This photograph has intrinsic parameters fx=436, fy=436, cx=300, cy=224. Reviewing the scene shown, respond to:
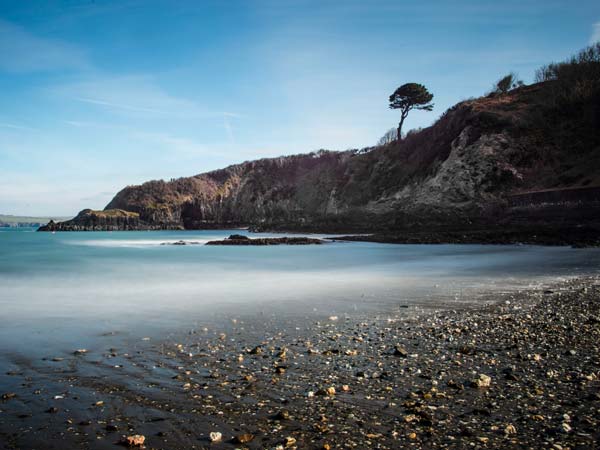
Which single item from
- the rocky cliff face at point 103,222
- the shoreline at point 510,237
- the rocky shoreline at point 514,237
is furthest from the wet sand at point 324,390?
the rocky cliff face at point 103,222


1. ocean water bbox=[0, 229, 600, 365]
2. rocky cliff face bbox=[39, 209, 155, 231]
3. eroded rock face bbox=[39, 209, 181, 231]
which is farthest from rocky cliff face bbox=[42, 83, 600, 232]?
rocky cliff face bbox=[39, 209, 155, 231]

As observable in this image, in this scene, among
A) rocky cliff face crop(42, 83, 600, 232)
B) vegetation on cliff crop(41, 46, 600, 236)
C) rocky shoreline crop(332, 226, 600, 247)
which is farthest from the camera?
rocky cliff face crop(42, 83, 600, 232)

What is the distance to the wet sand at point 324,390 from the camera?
4.61 meters

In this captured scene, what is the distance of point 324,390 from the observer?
573 cm

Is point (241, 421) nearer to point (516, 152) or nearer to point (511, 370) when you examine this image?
point (511, 370)

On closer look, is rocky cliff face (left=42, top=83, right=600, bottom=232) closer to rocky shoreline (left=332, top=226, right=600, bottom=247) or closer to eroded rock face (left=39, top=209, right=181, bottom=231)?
rocky shoreline (left=332, top=226, right=600, bottom=247)

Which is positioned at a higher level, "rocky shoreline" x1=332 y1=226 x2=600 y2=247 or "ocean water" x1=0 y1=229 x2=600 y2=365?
"rocky shoreline" x1=332 y1=226 x2=600 y2=247

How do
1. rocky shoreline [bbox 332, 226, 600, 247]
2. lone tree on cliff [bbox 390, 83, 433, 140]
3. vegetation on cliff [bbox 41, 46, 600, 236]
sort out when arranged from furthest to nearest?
1. lone tree on cliff [bbox 390, 83, 433, 140]
2. vegetation on cliff [bbox 41, 46, 600, 236]
3. rocky shoreline [bbox 332, 226, 600, 247]

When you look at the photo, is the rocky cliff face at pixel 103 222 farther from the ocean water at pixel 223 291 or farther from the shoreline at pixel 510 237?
the ocean water at pixel 223 291

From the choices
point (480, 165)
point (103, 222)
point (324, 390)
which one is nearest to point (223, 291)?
point (324, 390)

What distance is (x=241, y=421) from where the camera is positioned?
16.4ft

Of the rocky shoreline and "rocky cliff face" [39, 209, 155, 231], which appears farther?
"rocky cliff face" [39, 209, 155, 231]

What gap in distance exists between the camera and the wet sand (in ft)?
15.1

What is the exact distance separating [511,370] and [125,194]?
15283cm
